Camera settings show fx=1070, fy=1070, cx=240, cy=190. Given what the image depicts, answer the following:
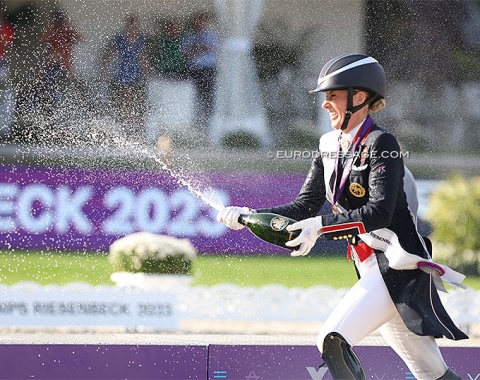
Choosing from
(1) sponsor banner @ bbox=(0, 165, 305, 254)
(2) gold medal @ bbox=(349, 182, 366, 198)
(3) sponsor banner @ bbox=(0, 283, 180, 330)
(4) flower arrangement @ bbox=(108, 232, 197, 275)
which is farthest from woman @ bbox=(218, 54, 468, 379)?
(3) sponsor banner @ bbox=(0, 283, 180, 330)

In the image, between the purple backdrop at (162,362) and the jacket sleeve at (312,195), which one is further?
the purple backdrop at (162,362)

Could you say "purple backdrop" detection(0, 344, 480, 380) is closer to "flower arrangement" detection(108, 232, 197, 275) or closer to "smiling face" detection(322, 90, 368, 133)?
"flower arrangement" detection(108, 232, 197, 275)

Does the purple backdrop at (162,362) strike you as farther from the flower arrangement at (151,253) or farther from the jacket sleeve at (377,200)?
the jacket sleeve at (377,200)

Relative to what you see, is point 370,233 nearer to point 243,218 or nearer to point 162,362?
point 243,218

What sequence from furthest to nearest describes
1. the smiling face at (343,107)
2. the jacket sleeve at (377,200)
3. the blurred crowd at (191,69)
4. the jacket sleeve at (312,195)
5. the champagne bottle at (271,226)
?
the blurred crowd at (191,69), the jacket sleeve at (312,195), the smiling face at (343,107), the champagne bottle at (271,226), the jacket sleeve at (377,200)

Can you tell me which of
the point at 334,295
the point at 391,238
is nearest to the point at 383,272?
the point at 391,238

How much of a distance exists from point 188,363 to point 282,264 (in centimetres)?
71

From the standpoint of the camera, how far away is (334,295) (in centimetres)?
554

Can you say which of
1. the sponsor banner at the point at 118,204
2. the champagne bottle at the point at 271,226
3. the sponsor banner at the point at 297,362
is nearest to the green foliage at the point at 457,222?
the sponsor banner at the point at 297,362

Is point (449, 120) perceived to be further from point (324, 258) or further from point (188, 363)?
point (188, 363)

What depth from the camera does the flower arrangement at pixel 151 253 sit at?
5.50 m

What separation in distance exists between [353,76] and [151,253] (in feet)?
5.47

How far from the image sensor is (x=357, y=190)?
430 centimetres

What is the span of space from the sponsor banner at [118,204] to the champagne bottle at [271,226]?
1.16 m
